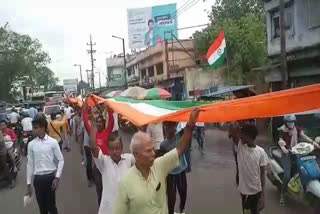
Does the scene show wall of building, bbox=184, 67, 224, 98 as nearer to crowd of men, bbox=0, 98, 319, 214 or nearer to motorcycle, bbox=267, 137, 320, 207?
motorcycle, bbox=267, 137, 320, 207

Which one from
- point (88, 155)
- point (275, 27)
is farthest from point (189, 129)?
point (275, 27)

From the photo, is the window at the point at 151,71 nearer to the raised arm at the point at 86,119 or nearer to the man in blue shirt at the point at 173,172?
the man in blue shirt at the point at 173,172

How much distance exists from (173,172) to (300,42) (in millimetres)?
13651

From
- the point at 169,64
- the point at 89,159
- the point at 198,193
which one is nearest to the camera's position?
the point at 198,193

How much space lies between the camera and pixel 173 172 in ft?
23.8

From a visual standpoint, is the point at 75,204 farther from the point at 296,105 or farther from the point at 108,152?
the point at 296,105

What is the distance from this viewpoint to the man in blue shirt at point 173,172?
23.4 ft

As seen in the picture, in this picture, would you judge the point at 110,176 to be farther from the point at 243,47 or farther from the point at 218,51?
the point at 243,47

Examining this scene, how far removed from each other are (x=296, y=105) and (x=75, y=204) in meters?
6.31

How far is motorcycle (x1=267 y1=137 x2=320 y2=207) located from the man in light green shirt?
12.7 ft

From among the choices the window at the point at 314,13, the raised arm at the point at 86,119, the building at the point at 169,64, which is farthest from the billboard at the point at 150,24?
the raised arm at the point at 86,119

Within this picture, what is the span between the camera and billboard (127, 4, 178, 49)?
160ft

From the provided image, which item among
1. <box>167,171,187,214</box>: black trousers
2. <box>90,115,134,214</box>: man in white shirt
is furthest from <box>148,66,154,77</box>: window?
<box>90,115,134,214</box>: man in white shirt

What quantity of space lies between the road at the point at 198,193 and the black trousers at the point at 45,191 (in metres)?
1.77
